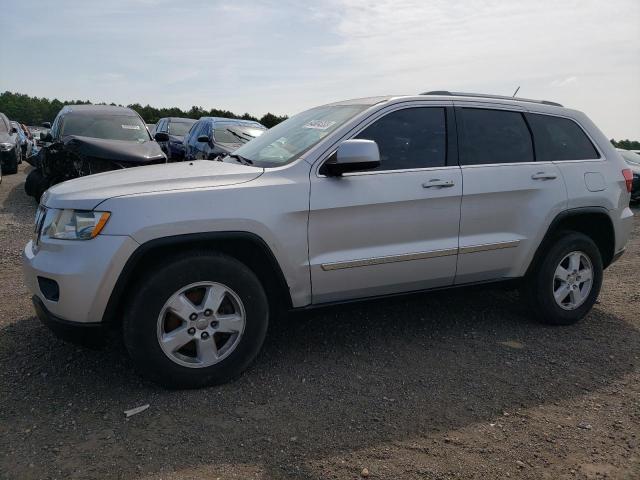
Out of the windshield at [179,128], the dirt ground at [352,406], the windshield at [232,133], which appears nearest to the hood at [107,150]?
the windshield at [232,133]

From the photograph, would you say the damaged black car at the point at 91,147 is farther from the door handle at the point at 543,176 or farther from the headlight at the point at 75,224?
the door handle at the point at 543,176

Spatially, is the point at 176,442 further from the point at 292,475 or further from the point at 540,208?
the point at 540,208

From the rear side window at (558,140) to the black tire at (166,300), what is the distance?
8.55ft

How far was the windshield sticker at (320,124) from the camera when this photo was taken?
3826 millimetres

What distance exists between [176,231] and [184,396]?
978mm

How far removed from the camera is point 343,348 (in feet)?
13.0

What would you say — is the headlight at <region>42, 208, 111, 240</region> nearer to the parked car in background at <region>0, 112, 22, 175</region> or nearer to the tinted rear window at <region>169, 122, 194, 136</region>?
the parked car in background at <region>0, 112, 22, 175</region>

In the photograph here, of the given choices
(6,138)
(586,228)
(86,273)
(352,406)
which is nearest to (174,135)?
(6,138)

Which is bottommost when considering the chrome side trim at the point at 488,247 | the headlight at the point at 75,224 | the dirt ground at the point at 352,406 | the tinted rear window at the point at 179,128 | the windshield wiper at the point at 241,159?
the dirt ground at the point at 352,406

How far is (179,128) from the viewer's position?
16703 mm

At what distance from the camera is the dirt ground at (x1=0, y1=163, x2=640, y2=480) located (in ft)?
8.63

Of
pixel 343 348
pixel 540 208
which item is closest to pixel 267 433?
pixel 343 348

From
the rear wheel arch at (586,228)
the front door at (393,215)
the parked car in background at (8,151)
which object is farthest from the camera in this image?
the parked car in background at (8,151)

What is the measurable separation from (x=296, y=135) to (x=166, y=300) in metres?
1.59
